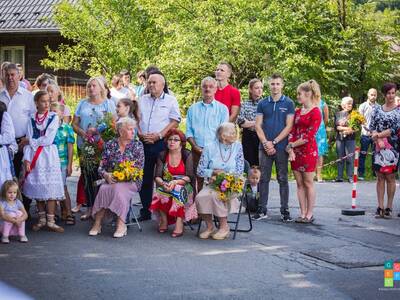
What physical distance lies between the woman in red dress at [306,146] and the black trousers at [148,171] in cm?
185

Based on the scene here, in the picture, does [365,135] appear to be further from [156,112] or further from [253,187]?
[156,112]

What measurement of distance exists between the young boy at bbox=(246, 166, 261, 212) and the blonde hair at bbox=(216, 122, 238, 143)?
1116 millimetres

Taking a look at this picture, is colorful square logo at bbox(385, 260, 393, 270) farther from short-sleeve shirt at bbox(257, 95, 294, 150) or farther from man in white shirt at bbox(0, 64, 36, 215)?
man in white shirt at bbox(0, 64, 36, 215)

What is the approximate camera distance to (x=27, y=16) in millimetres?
33062

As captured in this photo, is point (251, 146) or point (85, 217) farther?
point (251, 146)

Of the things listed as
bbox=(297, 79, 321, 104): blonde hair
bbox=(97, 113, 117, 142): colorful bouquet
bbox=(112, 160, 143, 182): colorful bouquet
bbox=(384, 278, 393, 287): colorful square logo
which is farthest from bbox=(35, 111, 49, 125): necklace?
bbox=(384, 278, 393, 287): colorful square logo

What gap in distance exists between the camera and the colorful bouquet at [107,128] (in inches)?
395

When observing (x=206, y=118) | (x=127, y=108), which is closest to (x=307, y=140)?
(x=206, y=118)

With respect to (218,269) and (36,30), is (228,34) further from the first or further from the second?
(36,30)

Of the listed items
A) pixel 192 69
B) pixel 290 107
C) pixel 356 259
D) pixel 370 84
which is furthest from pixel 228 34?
pixel 356 259

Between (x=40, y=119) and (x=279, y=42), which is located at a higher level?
(x=279, y=42)

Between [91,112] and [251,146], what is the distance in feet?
8.64

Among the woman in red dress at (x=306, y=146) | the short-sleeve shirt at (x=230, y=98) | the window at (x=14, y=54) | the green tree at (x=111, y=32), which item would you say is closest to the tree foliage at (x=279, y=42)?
the green tree at (x=111, y=32)

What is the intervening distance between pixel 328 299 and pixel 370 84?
14.6m
